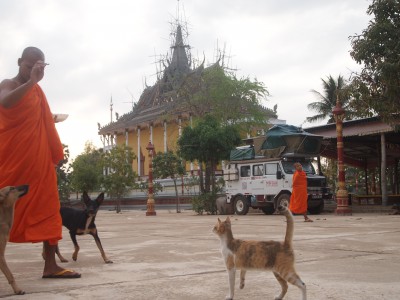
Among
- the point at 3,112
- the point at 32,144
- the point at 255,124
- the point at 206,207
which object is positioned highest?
the point at 255,124

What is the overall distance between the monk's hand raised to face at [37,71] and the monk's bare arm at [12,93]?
0.15 ft

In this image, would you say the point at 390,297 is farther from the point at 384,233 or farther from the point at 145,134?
the point at 145,134

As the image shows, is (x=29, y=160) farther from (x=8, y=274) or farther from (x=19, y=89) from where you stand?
(x=8, y=274)

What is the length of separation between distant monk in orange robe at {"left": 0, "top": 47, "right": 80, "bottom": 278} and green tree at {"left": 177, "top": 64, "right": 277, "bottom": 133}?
21153 mm

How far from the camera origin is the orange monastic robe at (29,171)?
4227 mm

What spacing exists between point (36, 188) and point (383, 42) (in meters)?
11.1

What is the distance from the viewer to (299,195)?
44.9ft

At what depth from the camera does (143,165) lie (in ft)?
150

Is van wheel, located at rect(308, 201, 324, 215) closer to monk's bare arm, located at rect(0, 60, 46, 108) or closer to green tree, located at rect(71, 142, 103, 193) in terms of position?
monk's bare arm, located at rect(0, 60, 46, 108)

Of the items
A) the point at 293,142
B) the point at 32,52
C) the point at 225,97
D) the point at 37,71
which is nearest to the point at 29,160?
the point at 37,71

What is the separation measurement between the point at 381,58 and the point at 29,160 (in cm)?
1089

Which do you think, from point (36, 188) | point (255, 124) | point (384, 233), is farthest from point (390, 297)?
point (255, 124)

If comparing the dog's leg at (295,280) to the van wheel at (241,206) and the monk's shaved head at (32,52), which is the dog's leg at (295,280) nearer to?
the monk's shaved head at (32,52)

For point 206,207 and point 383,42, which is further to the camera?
point 206,207
